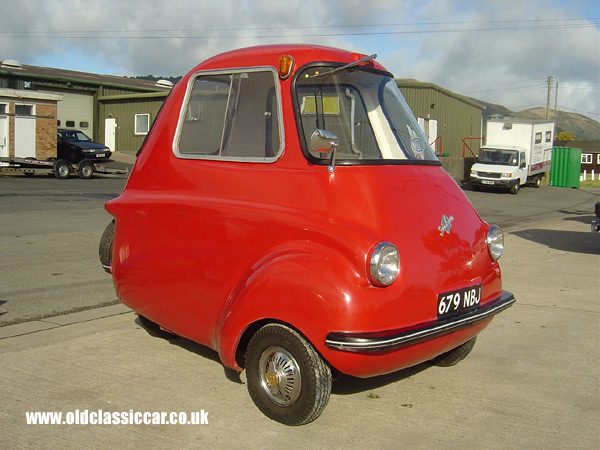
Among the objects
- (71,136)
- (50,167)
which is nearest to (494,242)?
(50,167)

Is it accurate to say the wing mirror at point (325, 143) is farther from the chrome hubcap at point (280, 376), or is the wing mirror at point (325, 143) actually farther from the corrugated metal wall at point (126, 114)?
the corrugated metal wall at point (126, 114)

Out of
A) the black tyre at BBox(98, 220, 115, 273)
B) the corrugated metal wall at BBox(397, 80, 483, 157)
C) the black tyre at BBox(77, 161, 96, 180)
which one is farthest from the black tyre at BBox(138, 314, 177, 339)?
the corrugated metal wall at BBox(397, 80, 483, 157)

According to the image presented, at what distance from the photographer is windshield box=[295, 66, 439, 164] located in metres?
4.38

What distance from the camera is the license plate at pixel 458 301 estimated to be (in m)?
4.15

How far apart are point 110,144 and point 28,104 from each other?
1358 cm

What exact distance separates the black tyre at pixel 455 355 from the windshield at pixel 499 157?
94.2ft

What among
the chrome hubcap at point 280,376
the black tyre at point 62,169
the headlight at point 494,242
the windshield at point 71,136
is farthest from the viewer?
the windshield at point 71,136

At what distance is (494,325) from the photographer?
6.57 meters

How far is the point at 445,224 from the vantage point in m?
4.38

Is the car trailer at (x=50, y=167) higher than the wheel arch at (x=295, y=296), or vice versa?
the car trailer at (x=50, y=167)

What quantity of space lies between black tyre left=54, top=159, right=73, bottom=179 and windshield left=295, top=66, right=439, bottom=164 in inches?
954

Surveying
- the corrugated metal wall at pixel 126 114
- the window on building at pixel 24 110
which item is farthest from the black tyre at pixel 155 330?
the corrugated metal wall at pixel 126 114

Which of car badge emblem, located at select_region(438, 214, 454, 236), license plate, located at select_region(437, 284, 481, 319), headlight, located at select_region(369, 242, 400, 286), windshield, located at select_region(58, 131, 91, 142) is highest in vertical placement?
windshield, located at select_region(58, 131, 91, 142)

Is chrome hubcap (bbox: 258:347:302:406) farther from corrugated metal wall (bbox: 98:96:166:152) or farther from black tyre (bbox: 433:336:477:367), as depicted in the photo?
corrugated metal wall (bbox: 98:96:166:152)
